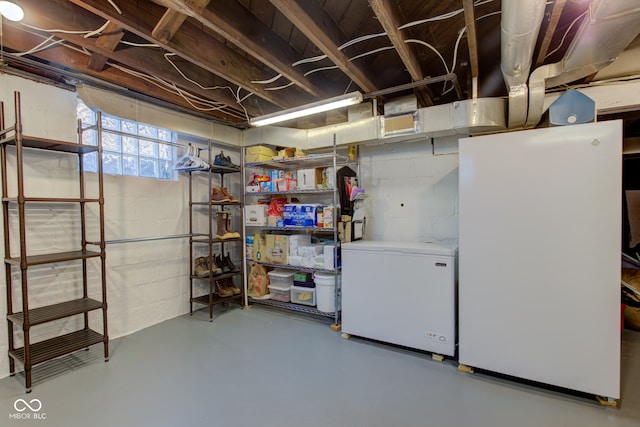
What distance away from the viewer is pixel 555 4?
1.77 meters

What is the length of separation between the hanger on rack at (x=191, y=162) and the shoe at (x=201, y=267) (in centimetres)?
115

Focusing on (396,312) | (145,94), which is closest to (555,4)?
(396,312)

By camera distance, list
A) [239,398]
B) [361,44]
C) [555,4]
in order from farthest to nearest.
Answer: [361,44] < [239,398] < [555,4]

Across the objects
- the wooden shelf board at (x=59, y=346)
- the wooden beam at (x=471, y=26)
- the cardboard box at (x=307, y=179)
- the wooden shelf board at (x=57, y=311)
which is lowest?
the wooden shelf board at (x=59, y=346)

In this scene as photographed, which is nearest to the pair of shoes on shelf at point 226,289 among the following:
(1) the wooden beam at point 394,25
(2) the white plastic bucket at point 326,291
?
(2) the white plastic bucket at point 326,291

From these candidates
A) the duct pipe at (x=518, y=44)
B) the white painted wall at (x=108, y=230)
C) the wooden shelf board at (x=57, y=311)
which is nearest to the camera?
the duct pipe at (x=518, y=44)

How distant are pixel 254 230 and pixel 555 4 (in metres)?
3.85

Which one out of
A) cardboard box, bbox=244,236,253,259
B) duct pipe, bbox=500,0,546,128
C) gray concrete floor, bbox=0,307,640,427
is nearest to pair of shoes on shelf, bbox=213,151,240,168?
cardboard box, bbox=244,236,253,259

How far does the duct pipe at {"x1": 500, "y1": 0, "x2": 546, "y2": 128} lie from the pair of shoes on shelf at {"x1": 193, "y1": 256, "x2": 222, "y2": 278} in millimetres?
3472

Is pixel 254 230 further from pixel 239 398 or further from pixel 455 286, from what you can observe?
pixel 455 286

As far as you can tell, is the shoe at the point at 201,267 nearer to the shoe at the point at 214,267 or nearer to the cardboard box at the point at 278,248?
the shoe at the point at 214,267

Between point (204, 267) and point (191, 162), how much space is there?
51.5 inches

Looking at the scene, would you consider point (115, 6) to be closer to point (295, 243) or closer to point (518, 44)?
point (518, 44)

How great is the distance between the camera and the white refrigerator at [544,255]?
6.72 ft
